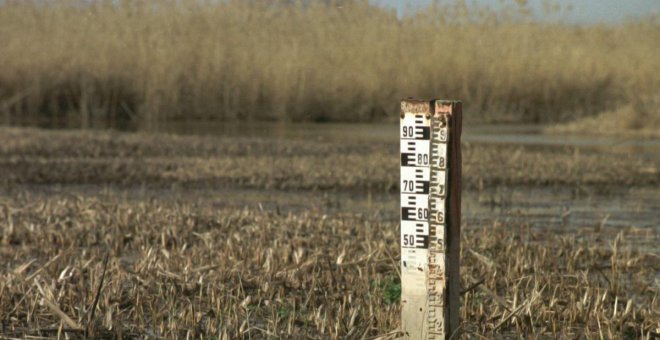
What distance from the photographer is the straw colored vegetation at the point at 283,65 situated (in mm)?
24141

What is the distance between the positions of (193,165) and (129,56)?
11.5 meters

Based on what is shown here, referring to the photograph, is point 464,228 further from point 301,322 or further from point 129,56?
point 129,56

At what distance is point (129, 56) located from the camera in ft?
80.7

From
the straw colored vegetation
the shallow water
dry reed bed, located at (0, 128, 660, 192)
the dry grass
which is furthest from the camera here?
the straw colored vegetation

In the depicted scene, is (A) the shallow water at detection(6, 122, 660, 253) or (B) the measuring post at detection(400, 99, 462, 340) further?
(A) the shallow water at detection(6, 122, 660, 253)

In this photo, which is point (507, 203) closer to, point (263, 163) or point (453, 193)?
point (263, 163)

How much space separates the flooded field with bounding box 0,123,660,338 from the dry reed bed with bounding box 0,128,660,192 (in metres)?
0.05

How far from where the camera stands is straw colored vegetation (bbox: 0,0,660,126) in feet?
79.2

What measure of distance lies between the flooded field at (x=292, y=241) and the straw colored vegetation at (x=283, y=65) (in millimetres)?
7796

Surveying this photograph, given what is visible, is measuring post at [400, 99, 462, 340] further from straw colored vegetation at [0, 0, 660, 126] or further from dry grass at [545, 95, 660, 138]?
straw colored vegetation at [0, 0, 660, 126]

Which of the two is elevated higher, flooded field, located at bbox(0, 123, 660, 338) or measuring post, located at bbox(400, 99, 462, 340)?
measuring post, located at bbox(400, 99, 462, 340)

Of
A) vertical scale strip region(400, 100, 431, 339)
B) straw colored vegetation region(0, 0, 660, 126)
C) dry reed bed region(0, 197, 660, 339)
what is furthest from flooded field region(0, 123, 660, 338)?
straw colored vegetation region(0, 0, 660, 126)

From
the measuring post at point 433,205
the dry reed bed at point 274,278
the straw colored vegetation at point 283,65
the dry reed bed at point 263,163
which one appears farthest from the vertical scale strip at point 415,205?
the straw colored vegetation at point 283,65

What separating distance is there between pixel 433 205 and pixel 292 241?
3313mm
